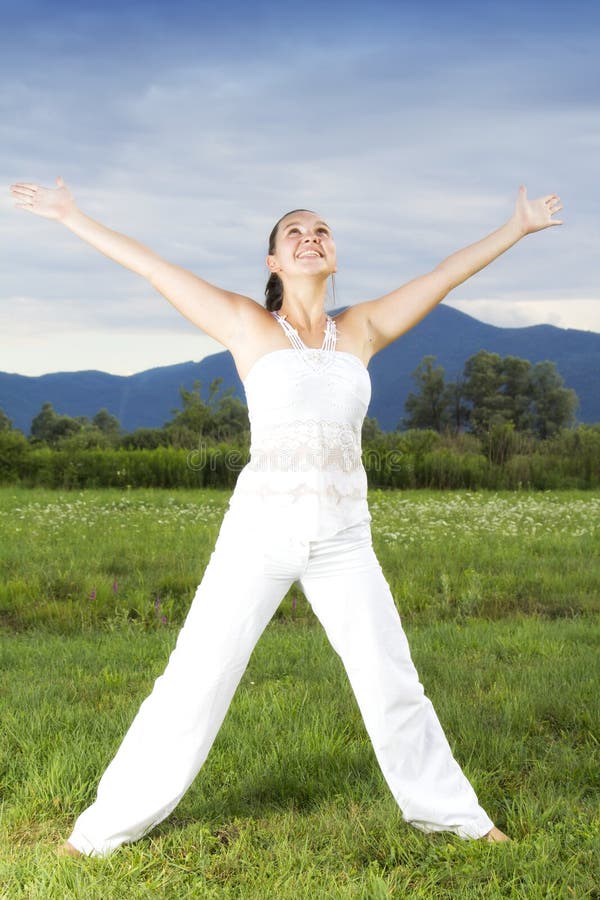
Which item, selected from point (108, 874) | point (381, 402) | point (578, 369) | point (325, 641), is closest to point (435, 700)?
point (325, 641)

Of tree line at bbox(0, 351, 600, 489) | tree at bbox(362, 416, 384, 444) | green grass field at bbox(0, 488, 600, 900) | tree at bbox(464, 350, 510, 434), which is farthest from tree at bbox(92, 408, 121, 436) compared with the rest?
green grass field at bbox(0, 488, 600, 900)

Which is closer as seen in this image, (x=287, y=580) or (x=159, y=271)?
(x=287, y=580)

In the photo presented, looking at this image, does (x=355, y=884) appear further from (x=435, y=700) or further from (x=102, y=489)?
(x=102, y=489)

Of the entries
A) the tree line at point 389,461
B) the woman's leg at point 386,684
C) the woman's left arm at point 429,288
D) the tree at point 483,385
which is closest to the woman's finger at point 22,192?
the woman's left arm at point 429,288

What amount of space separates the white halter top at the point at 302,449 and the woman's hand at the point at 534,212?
1178 millimetres

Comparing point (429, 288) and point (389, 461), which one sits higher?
point (429, 288)

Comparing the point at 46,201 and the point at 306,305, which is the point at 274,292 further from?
the point at 46,201

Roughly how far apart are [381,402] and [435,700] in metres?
119

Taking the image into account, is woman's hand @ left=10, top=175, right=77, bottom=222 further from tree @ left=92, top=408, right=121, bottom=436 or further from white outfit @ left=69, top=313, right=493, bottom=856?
tree @ left=92, top=408, right=121, bottom=436

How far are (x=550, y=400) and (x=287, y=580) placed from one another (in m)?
63.2

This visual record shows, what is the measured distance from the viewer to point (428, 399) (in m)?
58.8

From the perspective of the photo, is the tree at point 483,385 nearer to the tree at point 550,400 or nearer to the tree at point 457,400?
the tree at point 457,400

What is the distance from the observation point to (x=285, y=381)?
3.75 metres

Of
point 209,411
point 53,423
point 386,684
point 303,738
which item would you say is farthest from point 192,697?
point 53,423
